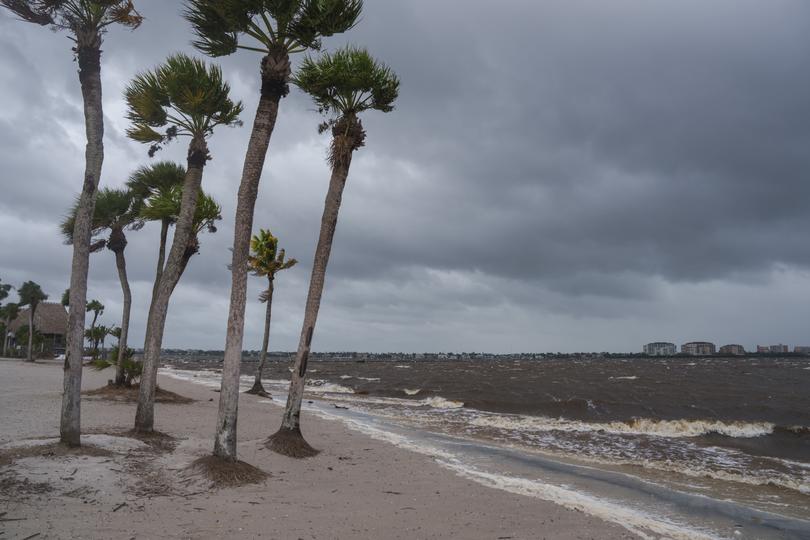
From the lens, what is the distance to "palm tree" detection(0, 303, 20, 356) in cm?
6197

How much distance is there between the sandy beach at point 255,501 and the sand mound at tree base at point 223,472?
0.49 ft

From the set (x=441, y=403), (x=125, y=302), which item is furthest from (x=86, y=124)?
(x=441, y=403)

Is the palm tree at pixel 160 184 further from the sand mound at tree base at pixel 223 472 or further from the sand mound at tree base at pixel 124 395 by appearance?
the sand mound at tree base at pixel 223 472

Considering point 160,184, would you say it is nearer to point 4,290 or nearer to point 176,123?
point 176,123

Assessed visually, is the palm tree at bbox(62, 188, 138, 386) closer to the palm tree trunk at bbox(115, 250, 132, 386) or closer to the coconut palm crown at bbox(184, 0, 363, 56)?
the palm tree trunk at bbox(115, 250, 132, 386)

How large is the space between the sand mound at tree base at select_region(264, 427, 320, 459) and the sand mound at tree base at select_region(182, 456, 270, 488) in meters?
2.17

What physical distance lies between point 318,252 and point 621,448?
12.5 m

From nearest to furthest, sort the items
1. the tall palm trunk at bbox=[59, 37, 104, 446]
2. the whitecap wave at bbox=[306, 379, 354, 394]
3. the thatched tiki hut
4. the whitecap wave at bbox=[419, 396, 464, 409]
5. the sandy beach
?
the sandy beach
the tall palm trunk at bbox=[59, 37, 104, 446]
the whitecap wave at bbox=[419, 396, 464, 409]
the whitecap wave at bbox=[306, 379, 354, 394]
the thatched tiki hut

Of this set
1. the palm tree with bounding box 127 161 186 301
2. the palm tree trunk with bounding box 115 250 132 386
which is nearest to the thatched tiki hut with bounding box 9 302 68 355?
the palm tree trunk with bounding box 115 250 132 386

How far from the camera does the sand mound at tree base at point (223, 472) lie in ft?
25.3

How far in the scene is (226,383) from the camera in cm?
833

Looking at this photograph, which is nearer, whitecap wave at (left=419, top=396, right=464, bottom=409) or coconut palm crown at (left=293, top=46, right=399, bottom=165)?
coconut palm crown at (left=293, top=46, right=399, bottom=165)

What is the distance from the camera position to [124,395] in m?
19.2

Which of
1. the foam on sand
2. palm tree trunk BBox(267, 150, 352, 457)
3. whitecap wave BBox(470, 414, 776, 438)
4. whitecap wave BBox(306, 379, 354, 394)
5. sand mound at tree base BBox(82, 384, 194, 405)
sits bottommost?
whitecap wave BBox(306, 379, 354, 394)
